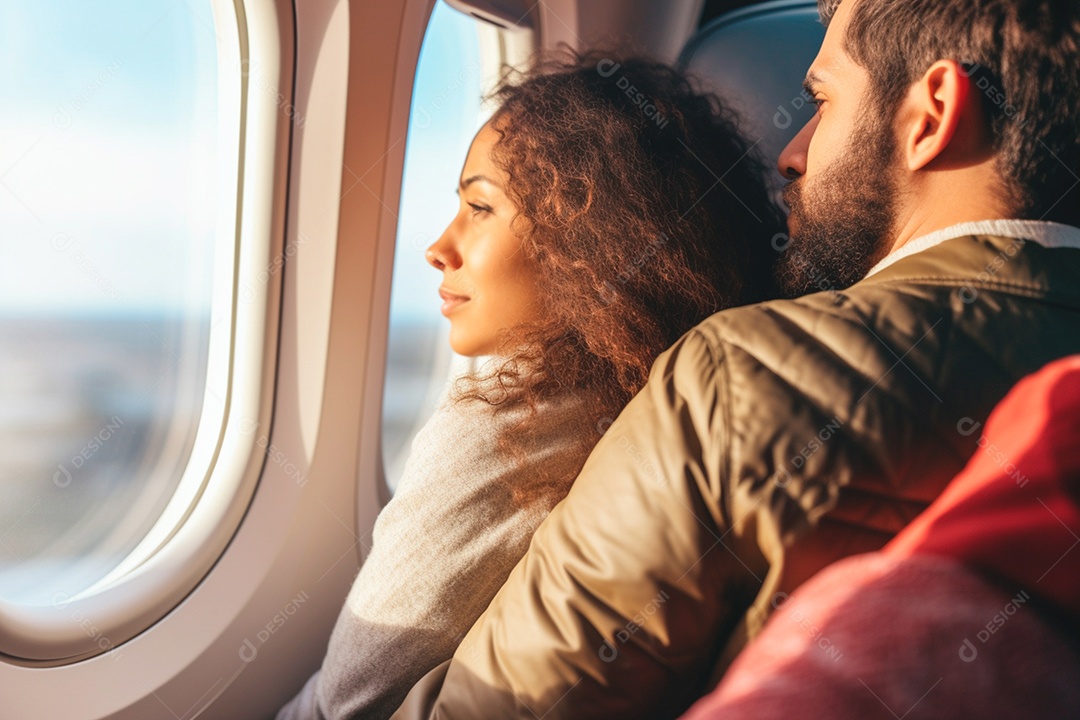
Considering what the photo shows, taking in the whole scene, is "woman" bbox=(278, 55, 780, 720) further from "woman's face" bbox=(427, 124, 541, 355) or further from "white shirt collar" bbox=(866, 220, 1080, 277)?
"white shirt collar" bbox=(866, 220, 1080, 277)

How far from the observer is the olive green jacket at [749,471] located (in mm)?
700

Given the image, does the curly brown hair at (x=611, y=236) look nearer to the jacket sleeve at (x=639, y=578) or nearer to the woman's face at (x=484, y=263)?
the woman's face at (x=484, y=263)

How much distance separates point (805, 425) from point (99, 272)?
132cm

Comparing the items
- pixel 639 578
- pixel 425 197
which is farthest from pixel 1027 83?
pixel 425 197

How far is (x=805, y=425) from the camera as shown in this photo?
709 millimetres

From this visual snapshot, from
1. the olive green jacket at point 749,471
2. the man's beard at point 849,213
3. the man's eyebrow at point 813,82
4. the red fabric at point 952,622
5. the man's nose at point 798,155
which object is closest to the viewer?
the red fabric at point 952,622

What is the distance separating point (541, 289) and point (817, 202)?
47 centimetres

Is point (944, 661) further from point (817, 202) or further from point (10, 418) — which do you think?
point (10, 418)

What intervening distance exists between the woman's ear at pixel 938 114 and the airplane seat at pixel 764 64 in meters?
0.58

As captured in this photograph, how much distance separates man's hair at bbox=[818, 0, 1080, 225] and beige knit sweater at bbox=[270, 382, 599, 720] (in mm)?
685

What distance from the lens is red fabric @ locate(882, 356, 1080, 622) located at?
48cm

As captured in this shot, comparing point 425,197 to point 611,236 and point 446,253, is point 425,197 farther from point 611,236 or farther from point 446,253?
point 611,236

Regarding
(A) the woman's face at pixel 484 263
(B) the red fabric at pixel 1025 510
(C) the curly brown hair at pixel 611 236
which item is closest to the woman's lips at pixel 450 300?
(A) the woman's face at pixel 484 263

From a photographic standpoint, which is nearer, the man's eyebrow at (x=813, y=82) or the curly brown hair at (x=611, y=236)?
the man's eyebrow at (x=813, y=82)
